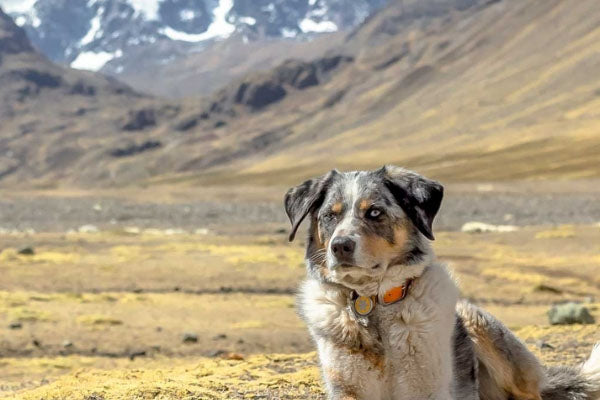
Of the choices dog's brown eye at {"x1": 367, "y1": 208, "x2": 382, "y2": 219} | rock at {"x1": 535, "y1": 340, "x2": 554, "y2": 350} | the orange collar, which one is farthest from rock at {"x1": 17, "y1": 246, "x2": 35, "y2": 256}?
dog's brown eye at {"x1": 367, "y1": 208, "x2": 382, "y2": 219}

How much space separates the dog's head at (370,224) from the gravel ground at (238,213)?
34.7 m

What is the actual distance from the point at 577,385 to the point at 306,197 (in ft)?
10.6

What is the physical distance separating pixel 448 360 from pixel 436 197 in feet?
4.28

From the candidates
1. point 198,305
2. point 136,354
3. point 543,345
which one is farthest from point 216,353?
point 543,345

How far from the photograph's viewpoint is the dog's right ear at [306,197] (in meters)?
7.23

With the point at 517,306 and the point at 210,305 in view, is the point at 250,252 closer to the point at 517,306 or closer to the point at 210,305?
the point at 210,305

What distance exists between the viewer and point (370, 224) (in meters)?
6.77

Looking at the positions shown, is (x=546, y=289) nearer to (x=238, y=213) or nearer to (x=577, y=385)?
(x=577, y=385)

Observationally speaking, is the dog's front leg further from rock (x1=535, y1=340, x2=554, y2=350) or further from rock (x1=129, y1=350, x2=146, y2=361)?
rock (x1=129, y1=350, x2=146, y2=361)

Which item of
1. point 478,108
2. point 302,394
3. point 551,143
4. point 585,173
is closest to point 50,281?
point 302,394

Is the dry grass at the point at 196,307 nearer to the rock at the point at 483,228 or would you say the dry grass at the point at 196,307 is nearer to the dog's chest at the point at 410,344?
the dog's chest at the point at 410,344

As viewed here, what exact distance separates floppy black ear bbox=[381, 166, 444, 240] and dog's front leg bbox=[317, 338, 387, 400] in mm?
1067

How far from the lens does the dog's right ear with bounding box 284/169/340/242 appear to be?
7.23 metres

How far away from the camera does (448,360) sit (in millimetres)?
7016
